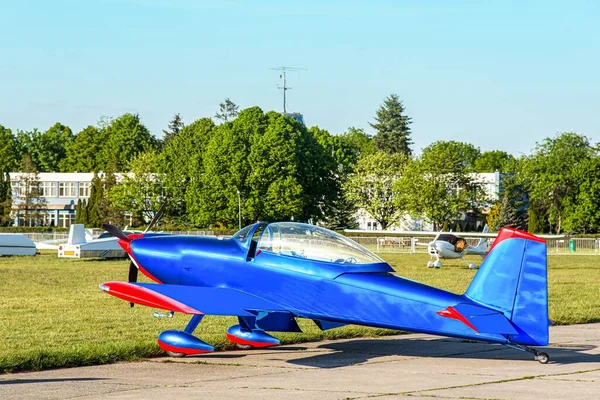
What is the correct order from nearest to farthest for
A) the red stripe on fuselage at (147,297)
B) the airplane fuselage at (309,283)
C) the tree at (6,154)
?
the airplane fuselage at (309,283), the red stripe on fuselage at (147,297), the tree at (6,154)

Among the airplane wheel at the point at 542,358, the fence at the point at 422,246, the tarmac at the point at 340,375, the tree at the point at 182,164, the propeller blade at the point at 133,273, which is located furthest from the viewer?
the tree at the point at 182,164

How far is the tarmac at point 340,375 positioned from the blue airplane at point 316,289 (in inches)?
16.9

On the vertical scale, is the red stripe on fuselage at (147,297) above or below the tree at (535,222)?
below

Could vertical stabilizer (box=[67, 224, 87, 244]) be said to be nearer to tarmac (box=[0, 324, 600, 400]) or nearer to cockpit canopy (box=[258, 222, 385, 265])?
tarmac (box=[0, 324, 600, 400])

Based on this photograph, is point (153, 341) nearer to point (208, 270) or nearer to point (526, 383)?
point (208, 270)

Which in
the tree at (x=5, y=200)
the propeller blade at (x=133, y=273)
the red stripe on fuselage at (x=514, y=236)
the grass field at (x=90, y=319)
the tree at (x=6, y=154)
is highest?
the tree at (x=6, y=154)

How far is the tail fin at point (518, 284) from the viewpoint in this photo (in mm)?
11258

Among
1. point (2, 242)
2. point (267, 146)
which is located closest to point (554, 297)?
point (2, 242)

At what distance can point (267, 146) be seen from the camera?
79188 millimetres

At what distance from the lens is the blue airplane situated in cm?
1131

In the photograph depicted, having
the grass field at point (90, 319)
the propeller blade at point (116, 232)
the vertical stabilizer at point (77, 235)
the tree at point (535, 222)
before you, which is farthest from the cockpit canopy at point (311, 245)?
the tree at point (535, 222)

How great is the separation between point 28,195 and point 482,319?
98579 millimetres

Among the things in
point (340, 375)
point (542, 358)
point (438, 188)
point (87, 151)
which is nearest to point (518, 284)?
point (542, 358)

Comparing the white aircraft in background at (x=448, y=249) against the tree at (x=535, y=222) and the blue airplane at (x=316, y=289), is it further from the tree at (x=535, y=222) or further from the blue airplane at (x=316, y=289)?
the tree at (x=535, y=222)
